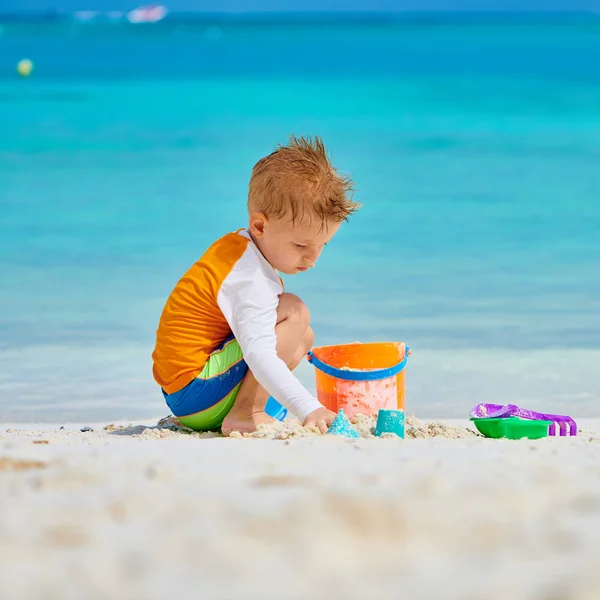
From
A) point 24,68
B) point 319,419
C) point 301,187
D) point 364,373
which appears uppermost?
point 24,68

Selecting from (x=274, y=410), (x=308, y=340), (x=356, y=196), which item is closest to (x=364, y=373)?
(x=308, y=340)

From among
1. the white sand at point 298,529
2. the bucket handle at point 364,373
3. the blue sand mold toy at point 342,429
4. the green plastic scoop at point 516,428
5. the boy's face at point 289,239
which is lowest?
the green plastic scoop at point 516,428

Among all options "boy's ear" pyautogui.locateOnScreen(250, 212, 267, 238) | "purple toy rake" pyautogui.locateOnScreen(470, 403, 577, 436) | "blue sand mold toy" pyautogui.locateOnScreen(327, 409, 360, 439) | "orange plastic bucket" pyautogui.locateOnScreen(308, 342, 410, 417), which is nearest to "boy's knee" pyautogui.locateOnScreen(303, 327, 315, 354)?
"orange plastic bucket" pyautogui.locateOnScreen(308, 342, 410, 417)

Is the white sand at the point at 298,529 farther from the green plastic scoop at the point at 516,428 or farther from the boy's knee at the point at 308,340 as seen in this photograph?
the boy's knee at the point at 308,340

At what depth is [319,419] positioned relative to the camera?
253cm

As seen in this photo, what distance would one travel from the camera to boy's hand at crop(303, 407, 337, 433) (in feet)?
8.23

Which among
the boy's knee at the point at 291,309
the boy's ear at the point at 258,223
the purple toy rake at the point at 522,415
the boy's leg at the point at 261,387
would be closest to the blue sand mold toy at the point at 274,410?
the boy's leg at the point at 261,387

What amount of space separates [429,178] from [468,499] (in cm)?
905

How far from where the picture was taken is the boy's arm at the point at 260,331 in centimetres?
261

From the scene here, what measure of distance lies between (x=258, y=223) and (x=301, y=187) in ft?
0.70

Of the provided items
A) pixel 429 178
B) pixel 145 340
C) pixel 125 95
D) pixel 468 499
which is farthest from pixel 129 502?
pixel 125 95

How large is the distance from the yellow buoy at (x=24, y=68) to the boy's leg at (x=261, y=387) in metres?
10.3

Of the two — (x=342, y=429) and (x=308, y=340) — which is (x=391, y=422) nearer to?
(x=342, y=429)

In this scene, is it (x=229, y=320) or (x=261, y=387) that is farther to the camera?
(x=261, y=387)
